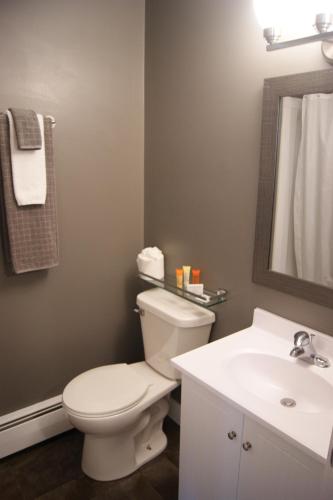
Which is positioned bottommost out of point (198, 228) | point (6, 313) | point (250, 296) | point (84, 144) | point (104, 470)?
point (104, 470)

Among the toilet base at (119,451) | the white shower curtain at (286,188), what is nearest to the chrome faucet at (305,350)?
the white shower curtain at (286,188)

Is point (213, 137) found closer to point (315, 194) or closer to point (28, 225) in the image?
point (315, 194)

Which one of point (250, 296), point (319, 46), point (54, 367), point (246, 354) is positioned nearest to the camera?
point (319, 46)

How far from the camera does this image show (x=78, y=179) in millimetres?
1975

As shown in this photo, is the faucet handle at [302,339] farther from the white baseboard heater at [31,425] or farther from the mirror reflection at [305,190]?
the white baseboard heater at [31,425]

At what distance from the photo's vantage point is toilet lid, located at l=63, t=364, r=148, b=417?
1.71 meters

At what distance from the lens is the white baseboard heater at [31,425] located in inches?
77.6

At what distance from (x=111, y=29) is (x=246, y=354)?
166cm

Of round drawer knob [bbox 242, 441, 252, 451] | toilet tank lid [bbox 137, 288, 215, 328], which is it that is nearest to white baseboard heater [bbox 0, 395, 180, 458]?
toilet tank lid [bbox 137, 288, 215, 328]

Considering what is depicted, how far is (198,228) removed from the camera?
6.30ft

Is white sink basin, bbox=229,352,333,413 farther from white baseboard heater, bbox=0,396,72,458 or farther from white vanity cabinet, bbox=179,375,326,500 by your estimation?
white baseboard heater, bbox=0,396,72,458

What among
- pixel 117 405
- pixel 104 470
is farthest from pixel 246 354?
pixel 104 470

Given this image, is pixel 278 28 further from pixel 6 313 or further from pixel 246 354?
pixel 6 313

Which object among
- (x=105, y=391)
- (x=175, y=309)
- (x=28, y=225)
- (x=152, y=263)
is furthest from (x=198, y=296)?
(x=28, y=225)
